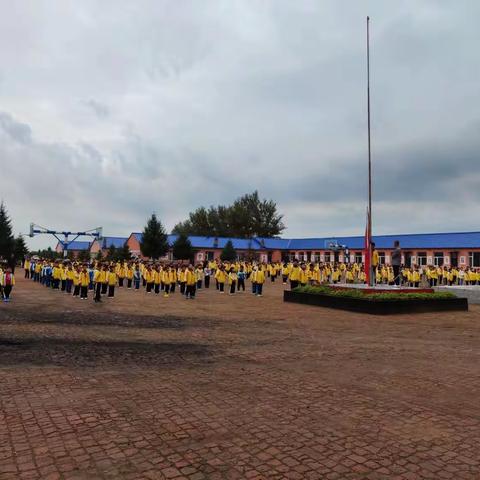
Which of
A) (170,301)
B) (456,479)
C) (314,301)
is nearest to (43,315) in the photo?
(170,301)

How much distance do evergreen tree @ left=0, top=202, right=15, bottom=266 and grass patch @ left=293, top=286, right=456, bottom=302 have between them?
40.1 meters

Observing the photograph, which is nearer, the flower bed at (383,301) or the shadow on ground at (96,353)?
the shadow on ground at (96,353)

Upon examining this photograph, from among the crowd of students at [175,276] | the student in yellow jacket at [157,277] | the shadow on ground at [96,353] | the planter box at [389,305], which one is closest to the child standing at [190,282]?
the crowd of students at [175,276]

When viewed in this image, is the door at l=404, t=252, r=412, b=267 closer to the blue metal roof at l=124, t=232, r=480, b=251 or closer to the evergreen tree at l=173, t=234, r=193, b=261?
the blue metal roof at l=124, t=232, r=480, b=251

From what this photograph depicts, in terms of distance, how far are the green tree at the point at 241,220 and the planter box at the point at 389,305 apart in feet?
238

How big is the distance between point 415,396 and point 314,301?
1237cm

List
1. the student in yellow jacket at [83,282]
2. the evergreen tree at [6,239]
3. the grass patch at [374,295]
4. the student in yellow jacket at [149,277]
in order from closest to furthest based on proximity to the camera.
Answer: the grass patch at [374,295], the student in yellow jacket at [83,282], the student in yellow jacket at [149,277], the evergreen tree at [6,239]

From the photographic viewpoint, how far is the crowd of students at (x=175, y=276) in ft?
67.5

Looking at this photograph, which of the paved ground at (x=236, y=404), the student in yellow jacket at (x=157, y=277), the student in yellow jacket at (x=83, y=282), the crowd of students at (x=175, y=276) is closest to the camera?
the paved ground at (x=236, y=404)

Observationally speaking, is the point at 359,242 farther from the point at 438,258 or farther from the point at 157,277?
the point at 157,277

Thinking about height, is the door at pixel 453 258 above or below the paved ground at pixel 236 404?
above

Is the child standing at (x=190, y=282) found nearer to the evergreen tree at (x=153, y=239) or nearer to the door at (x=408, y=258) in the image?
the evergreen tree at (x=153, y=239)

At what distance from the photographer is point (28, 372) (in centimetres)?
699

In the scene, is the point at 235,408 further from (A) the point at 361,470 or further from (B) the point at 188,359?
(B) the point at 188,359
